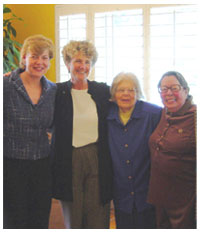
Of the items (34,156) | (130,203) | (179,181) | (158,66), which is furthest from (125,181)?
(158,66)

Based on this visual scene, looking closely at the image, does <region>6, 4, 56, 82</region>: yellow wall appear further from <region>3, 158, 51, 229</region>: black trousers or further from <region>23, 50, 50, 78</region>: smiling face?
<region>3, 158, 51, 229</region>: black trousers

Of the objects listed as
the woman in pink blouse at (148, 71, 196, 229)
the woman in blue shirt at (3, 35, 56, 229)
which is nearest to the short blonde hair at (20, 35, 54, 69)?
the woman in blue shirt at (3, 35, 56, 229)

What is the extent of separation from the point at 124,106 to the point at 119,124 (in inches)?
4.4

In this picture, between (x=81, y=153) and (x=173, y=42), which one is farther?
(x=173, y=42)

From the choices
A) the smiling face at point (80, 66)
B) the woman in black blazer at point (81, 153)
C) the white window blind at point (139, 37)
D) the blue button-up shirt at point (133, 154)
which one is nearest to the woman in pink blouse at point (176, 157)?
the blue button-up shirt at point (133, 154)

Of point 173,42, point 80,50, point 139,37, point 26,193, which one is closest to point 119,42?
point 139,37

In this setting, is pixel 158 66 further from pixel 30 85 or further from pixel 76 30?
pixel 30 85

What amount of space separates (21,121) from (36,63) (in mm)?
338

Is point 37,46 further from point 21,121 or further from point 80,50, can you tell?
point 21,121

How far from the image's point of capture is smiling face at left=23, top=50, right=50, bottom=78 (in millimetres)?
1604

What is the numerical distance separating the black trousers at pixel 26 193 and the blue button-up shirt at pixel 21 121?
2.3 inches

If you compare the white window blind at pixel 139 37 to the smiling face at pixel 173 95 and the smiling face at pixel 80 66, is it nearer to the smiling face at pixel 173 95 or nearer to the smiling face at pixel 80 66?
the smiling face at pixel 80 66

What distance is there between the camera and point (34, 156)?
1.61 meters

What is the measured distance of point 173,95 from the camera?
1494 millimetres
